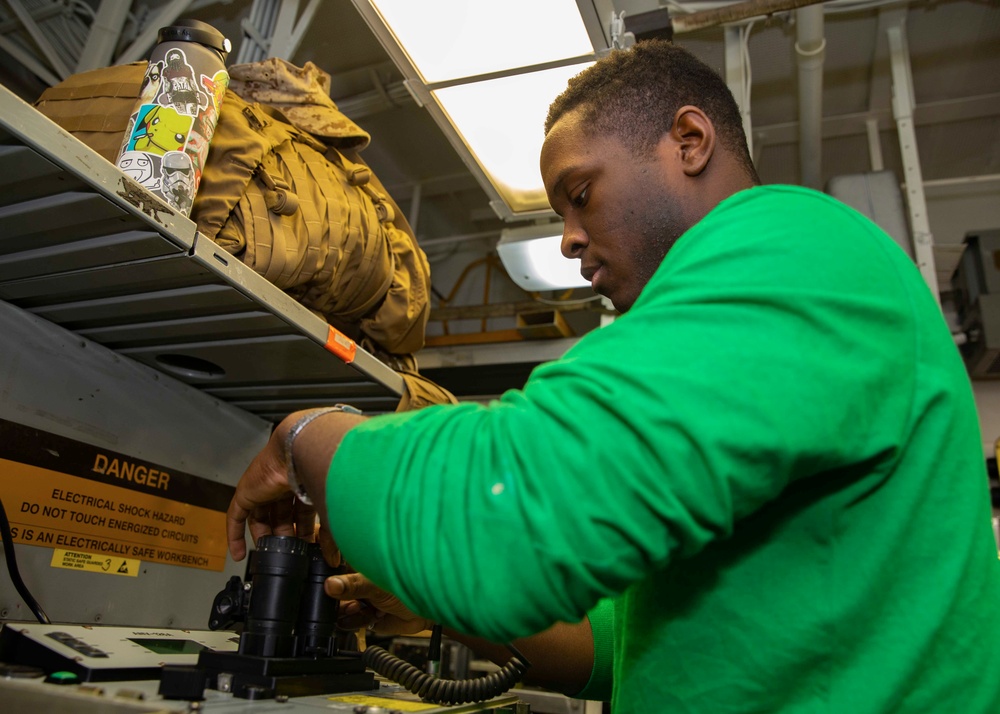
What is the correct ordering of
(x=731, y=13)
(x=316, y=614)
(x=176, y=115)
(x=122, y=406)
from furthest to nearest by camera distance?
(x=731, y=13)
(x=122, y=406)
(x=176, y=115)
(x=316, y=614)

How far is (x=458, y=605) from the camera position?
2.04 feet

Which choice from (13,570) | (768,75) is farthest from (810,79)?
(13,570)

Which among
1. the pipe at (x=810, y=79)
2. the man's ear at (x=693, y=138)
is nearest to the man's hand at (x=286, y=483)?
the man's ear at (x=693, y=138)

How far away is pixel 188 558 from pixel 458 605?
4.52 ft

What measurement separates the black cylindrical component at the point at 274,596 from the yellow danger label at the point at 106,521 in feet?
2.13

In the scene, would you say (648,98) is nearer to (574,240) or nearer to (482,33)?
(574,240)

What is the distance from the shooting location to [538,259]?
9.56ft

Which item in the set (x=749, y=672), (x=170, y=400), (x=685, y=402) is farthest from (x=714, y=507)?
(x=170, y=400)

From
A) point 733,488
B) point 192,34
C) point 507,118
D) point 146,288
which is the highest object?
point 507,118

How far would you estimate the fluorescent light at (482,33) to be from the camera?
67.6 inches

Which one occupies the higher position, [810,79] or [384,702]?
[810,79]

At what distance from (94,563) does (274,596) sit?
2.46 ft

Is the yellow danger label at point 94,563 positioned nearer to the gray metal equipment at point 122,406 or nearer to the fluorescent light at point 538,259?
the gray metal equipment at point 122,406

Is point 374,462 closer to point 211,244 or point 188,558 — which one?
point 211,244
